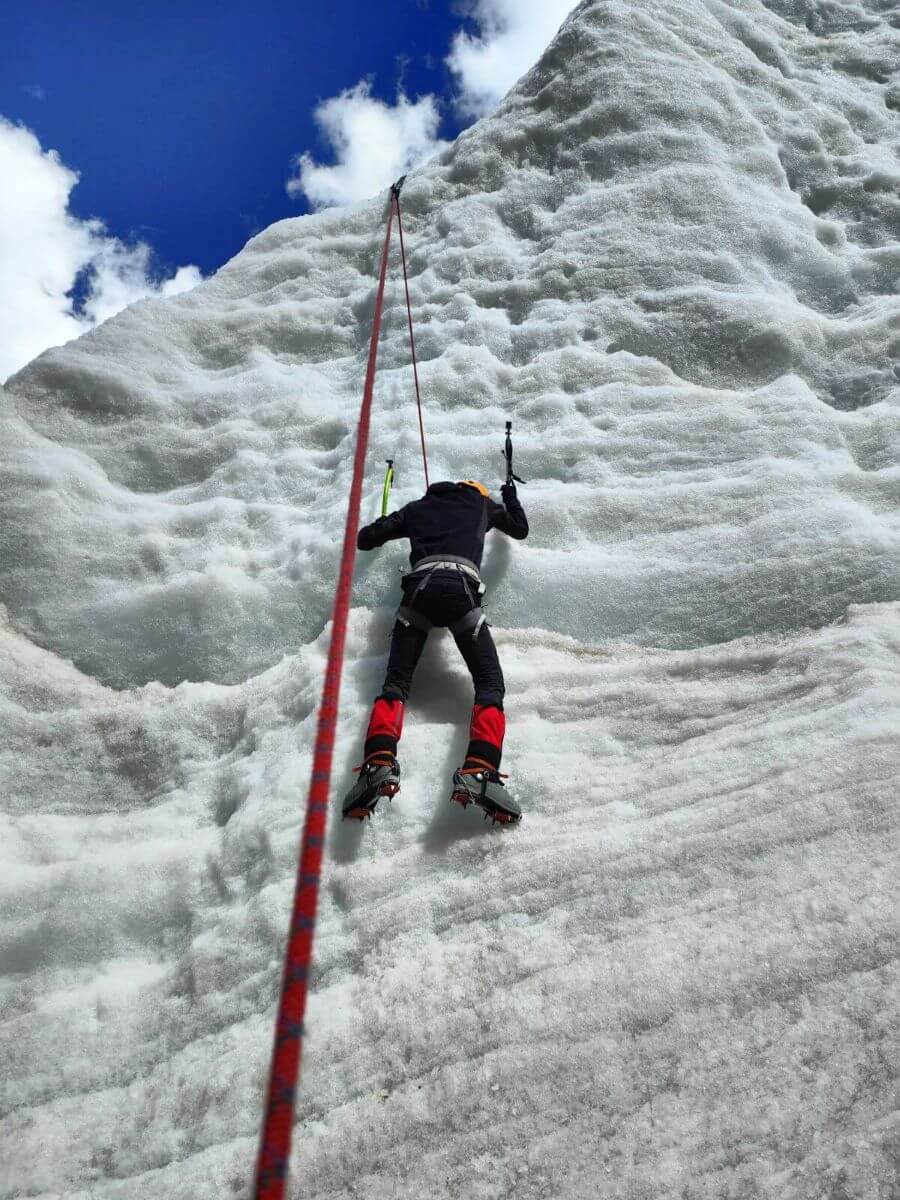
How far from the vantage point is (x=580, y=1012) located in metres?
2.24

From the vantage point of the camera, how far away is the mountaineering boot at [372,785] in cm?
274

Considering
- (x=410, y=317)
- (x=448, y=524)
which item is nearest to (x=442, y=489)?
(x=448, y=524)

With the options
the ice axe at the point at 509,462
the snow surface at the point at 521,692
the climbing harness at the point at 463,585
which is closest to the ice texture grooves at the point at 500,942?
the snow surface at the point at 521,692

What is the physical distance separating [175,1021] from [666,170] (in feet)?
23.6

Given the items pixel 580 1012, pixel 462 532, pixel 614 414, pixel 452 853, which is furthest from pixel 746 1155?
pixel 614 414

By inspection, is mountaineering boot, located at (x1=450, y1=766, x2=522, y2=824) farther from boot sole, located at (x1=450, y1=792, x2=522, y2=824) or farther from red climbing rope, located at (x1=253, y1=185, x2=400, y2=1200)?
red climbing rope, located at (x1=253, y1=185, x2=400, y2=1200)

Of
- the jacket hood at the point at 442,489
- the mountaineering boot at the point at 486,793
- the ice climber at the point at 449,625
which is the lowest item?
the mountaineering boot at the point at 486,793

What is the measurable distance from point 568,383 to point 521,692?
2816 millimetres

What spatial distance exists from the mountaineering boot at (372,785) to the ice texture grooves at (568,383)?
1.33 meters

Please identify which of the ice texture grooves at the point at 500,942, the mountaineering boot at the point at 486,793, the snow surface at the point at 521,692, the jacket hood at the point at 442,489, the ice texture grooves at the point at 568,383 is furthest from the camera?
the ice texture grooves at the point at 568,383

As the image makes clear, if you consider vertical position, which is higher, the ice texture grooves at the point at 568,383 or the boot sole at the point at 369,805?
the ice texture grooves at the point at 568,383

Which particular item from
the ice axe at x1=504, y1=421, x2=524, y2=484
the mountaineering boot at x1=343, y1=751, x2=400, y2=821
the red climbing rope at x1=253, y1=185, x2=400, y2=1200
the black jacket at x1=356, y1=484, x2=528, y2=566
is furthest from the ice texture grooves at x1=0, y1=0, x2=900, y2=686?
the red climbing rope at x1=253, y1=185, x2=400, y2=1200

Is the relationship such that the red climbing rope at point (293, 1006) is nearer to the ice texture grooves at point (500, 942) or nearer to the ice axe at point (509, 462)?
the ice texture grooves at point (500, 942)

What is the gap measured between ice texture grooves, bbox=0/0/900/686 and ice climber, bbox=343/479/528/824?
457mm
